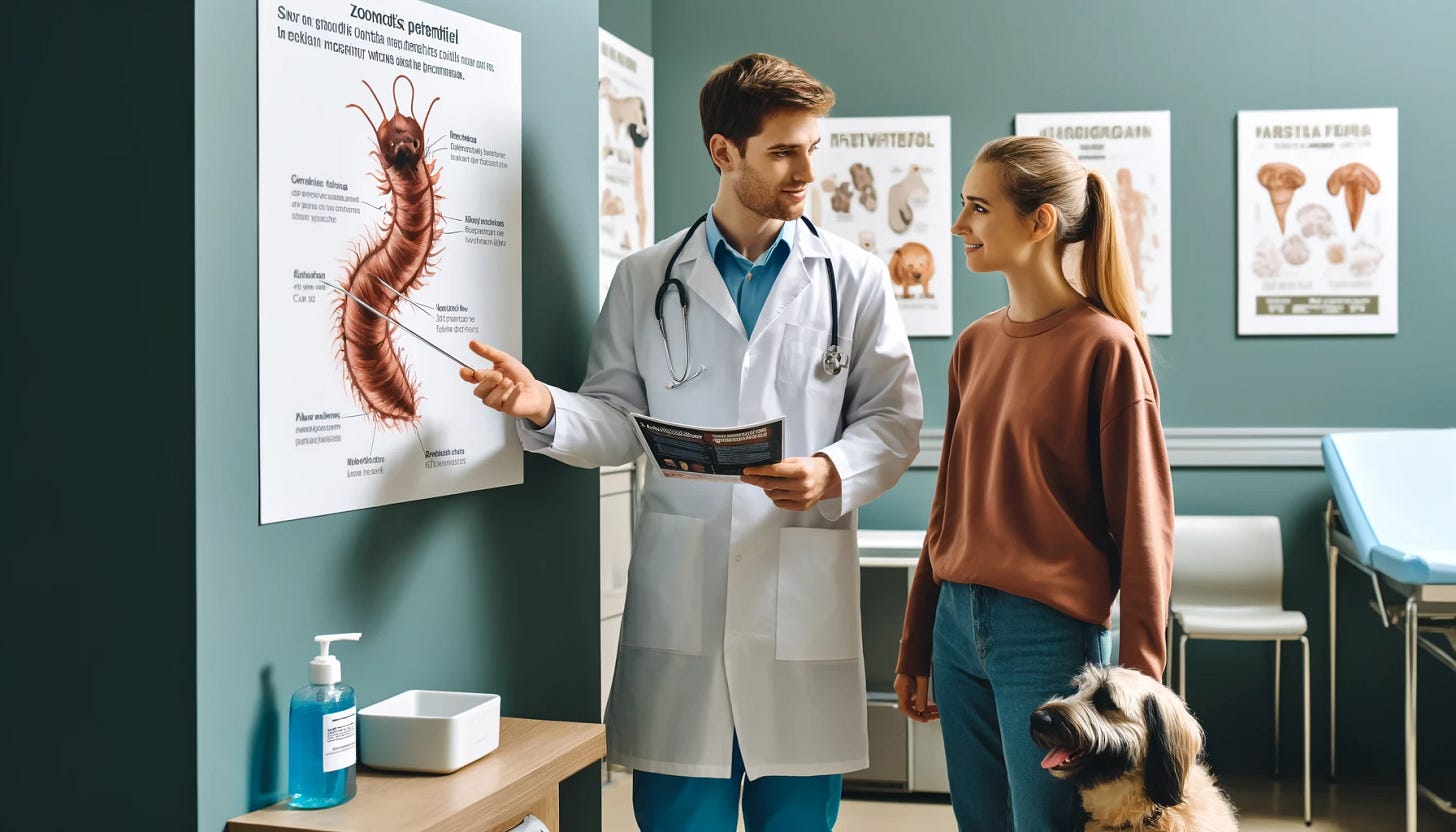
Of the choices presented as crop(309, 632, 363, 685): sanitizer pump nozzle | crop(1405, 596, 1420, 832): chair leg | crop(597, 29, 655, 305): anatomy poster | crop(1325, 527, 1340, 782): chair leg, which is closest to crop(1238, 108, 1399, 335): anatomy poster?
crop(1325, 527, 1340, 782): chair leg

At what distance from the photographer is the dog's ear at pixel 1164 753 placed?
1406 mm

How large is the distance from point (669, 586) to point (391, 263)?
0.67 meters

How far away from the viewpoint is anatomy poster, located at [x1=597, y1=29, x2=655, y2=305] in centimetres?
362

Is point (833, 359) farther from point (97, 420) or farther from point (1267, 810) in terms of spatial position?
point (1267, 810)

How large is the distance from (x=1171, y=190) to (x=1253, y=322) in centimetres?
50

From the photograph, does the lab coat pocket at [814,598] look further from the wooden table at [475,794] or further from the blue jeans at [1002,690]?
the wooden table at [475,794]

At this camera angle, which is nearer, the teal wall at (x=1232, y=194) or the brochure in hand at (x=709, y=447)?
the brochure in hand at (x=709, y=447)

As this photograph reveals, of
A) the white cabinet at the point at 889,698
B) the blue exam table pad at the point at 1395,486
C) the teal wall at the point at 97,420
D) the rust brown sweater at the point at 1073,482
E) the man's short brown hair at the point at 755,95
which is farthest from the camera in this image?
the white cabinet at the point at 889,698

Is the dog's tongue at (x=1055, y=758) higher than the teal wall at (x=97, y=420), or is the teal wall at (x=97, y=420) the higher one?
the teal wall at (x=97, y=420)

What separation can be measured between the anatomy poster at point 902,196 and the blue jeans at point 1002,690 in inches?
90.6

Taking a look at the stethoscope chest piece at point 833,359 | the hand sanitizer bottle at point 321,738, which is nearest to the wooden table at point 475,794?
the hand sanitizer bottle at point 321,738

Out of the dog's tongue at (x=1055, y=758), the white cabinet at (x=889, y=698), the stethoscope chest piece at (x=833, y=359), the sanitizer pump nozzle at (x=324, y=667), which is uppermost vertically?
the stethoscope chest piece at (x=833, y=359)

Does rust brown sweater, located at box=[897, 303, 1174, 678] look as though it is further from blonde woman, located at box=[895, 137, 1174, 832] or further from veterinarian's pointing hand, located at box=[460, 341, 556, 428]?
veterinarian's pointing hand, located at box=[460, 341, 556, 428]

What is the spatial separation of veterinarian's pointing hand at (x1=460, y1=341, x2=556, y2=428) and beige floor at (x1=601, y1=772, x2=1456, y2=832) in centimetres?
184
